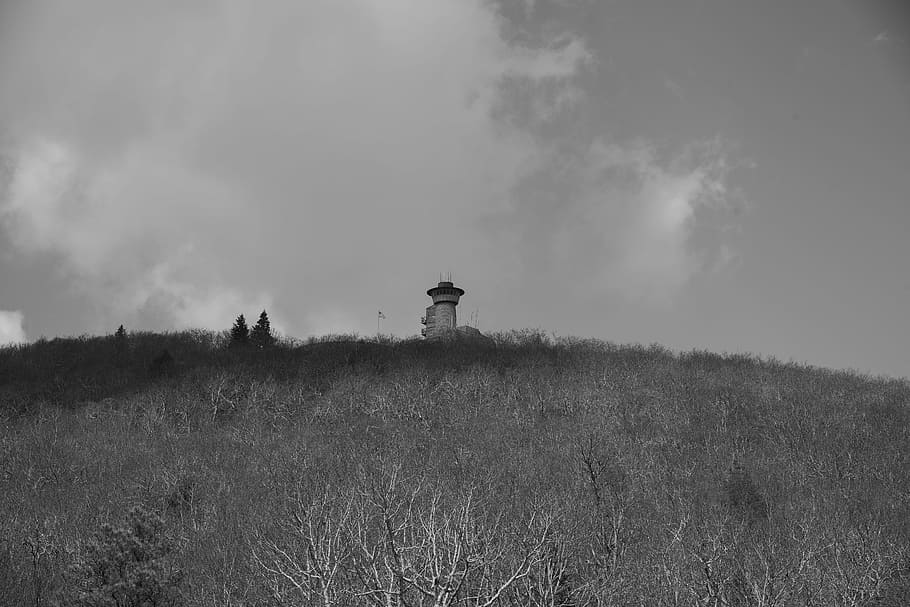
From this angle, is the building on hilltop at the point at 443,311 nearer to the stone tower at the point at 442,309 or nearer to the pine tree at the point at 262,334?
the stone tower at the point at 442,309

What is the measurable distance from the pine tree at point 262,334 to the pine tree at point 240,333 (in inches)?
21.6

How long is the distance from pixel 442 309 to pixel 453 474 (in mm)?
32414

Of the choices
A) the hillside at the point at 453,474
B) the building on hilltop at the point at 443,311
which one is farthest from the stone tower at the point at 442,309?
the hillside at the point at 453,474

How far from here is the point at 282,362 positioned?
46.9 m

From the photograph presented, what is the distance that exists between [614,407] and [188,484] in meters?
22.7

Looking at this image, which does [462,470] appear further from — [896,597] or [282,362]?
[282,362]

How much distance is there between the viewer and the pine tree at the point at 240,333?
5450 cm

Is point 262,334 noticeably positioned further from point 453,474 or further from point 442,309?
point 453,474

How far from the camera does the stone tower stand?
60062 millimetres

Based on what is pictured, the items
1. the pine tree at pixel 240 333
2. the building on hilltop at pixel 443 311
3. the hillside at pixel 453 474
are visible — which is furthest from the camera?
the building on hilltop at pixel 443 311

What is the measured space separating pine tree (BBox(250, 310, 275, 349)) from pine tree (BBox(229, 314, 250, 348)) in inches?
21.6

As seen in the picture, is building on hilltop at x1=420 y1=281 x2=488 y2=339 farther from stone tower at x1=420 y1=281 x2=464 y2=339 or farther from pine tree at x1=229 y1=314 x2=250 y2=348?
pine tree at x1=229 y1=314 x2=250 y2=348

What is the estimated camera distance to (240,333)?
55719 mm

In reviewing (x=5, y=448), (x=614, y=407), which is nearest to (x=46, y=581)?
(x=5, y=448)
